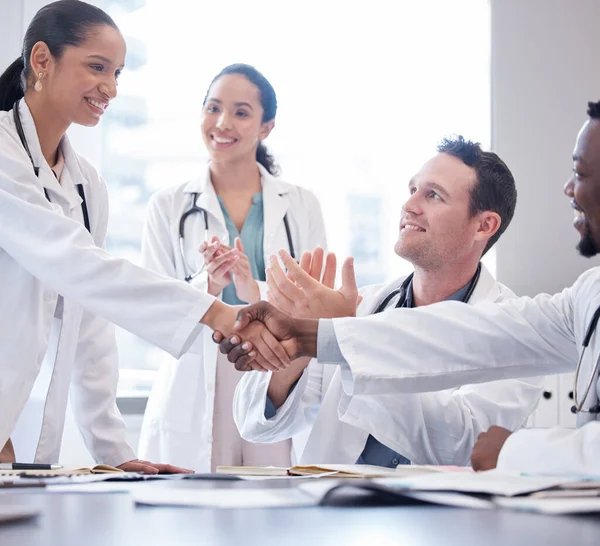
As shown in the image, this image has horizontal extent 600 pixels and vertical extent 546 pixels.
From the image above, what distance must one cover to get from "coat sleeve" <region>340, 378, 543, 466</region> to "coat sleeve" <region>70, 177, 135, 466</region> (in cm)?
57

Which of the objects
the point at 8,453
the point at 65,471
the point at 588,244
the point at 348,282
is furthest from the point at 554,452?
the point at 8,453

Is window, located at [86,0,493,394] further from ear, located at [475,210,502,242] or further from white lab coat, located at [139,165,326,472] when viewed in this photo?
ear, located at [475,210,502,242]

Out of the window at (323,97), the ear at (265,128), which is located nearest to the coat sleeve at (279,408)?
the ear at (265,128)

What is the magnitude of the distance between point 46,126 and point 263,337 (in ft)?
2.57

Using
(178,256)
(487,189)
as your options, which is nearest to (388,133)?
(178,256)

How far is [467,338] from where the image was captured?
1.56 m

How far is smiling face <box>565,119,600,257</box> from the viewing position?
151 centimetres

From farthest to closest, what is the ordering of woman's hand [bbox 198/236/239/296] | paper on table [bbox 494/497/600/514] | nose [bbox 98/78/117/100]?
woman's hand [bbox 198/236/239/296] < nose [bbox 98/78/117/100] < paper on table [bbox 494/497/600/514]

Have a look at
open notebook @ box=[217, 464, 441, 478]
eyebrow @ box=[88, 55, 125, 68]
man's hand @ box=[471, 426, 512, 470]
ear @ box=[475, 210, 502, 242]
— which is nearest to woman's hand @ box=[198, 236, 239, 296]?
eyebrow @ box=[88, 55, 125, 68]

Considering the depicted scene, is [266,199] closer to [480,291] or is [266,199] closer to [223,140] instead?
[223,140]

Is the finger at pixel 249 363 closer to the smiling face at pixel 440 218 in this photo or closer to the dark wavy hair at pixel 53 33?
the smiling face at pixel 440 218

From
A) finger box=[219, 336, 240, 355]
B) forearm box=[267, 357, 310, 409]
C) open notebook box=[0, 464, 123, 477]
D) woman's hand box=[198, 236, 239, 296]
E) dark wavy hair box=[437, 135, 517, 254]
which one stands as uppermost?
dark wavy hair box=[437, 135, 517, 254]

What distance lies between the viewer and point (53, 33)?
77.6 inches

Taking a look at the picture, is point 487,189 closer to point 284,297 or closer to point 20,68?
point 284,297
